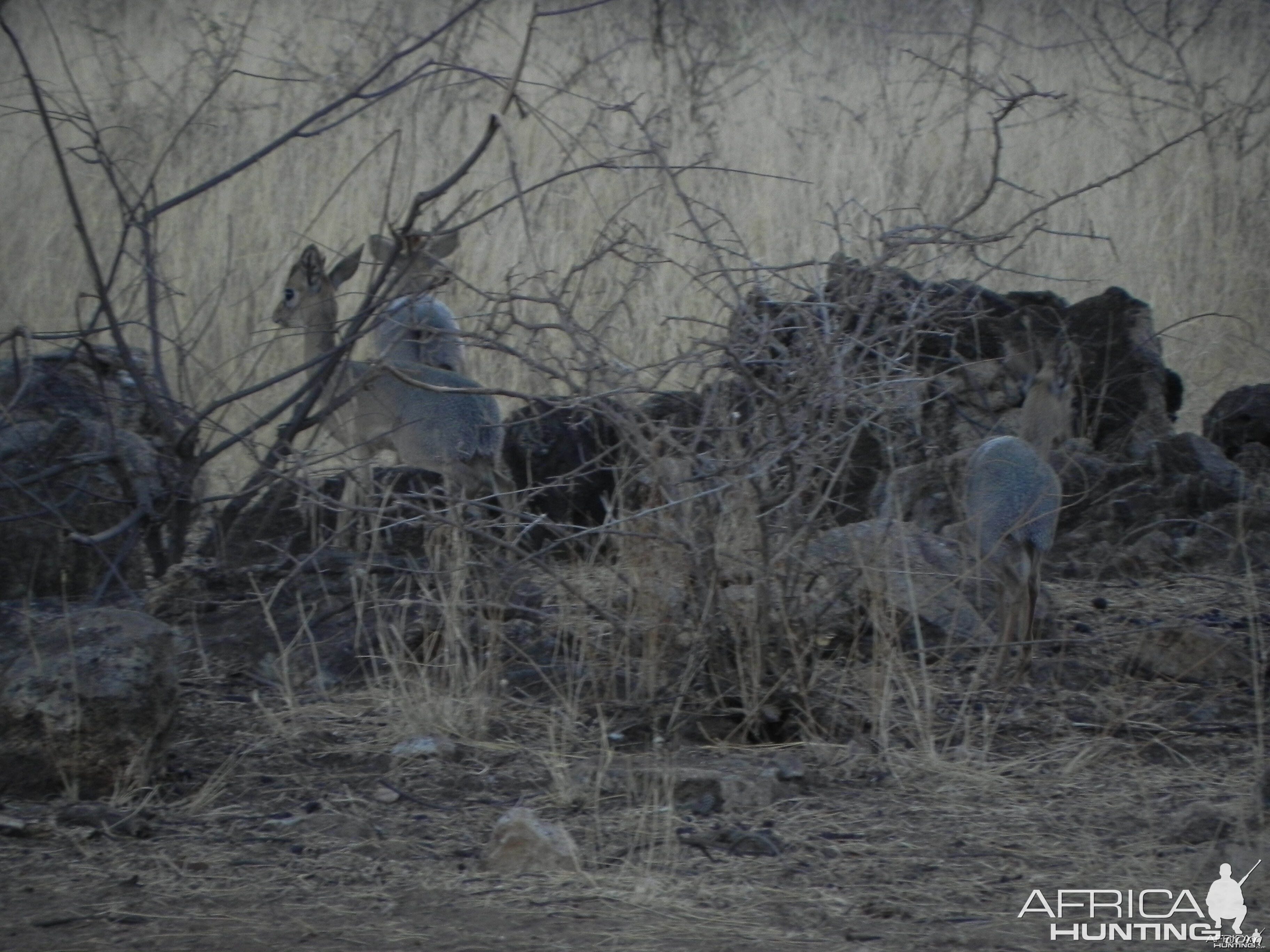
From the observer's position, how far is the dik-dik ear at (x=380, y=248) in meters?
6.08

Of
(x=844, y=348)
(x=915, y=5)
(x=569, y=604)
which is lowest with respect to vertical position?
(x=569, y=604)

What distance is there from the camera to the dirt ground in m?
3.29

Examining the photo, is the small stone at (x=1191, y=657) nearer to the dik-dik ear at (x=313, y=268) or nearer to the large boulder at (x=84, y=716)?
the large boulder at (x=84, y=716)

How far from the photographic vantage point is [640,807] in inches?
163

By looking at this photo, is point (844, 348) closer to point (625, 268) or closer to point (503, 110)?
point (503, 110)

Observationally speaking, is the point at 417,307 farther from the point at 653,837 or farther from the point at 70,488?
the point at 653,837

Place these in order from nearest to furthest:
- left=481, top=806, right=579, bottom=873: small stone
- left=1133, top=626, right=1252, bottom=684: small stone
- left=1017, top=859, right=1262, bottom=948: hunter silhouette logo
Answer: left=1017, top=859, right=1262, bottom=948: hunter silhouette logo, left=481, top=806, right=579, bottom=873: small stone, left=1133, top=626, right=1252, bottom=684: small stone

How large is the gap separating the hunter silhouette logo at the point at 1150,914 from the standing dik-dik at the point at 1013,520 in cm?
198

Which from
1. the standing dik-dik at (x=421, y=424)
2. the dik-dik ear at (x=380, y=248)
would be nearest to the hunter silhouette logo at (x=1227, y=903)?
the dik-dik ear at (x=380, y=248)

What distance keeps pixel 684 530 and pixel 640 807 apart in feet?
3.50

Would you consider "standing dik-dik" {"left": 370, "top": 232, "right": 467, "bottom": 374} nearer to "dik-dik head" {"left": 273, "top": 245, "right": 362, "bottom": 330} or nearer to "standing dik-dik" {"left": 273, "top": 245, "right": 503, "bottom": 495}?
"standing dik-dik" {"left": 273, "top": 245, "right": 503, "bottom": 495}

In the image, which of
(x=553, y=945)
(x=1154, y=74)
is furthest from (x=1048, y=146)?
(x=553, y=945)

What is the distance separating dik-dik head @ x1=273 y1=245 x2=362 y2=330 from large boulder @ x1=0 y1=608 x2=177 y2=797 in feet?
12.7

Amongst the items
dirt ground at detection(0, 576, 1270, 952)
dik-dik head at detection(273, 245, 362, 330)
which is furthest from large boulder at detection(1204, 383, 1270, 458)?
dik-dik head at detection(273, 245, 362, 330)
